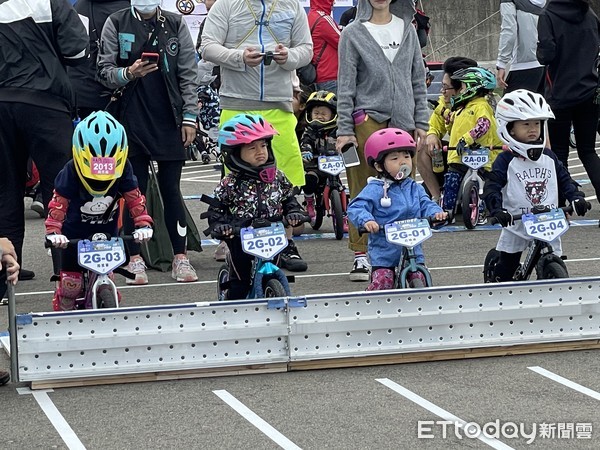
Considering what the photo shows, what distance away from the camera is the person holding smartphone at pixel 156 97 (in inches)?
404

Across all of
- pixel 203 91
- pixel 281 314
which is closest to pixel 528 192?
pixel 281 314

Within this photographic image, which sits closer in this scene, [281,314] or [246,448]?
[246,448]

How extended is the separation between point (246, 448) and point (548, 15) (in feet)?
25.5

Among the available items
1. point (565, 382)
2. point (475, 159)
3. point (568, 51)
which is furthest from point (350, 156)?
point (568, 51)

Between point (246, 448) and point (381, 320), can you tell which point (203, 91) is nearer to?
point (381, 320)

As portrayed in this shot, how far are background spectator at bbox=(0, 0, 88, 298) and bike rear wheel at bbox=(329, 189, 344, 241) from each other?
Result: 3619mm

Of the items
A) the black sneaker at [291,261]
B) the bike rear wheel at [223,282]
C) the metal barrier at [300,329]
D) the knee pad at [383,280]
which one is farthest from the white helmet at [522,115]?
the black sneaker at [291,261]

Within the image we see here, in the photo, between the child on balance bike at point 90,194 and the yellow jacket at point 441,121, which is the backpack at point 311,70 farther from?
the child on balance bike at point 90,194

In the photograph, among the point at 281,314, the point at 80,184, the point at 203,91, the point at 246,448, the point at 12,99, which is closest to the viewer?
the point at 246,448

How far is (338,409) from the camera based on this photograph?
6500 mm

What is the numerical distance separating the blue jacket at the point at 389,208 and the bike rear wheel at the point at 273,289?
0.70 metres

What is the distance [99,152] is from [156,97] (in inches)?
85.2

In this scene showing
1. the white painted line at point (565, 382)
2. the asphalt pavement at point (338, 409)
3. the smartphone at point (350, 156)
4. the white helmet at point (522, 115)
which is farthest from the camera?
the smartphone at point (350, 156)

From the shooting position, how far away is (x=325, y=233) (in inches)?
522
